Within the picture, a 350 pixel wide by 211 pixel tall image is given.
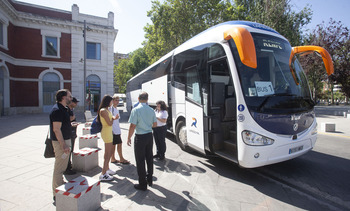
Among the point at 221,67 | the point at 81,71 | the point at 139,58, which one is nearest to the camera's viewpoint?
the point at 221,67

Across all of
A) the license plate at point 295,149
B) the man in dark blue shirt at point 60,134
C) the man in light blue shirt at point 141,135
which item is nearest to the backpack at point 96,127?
the man in dark blue shirt at point 60,134

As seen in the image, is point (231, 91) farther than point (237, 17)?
No

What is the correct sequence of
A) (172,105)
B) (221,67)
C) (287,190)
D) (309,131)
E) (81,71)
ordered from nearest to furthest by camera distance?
1. (287,190)
2. (309,131)
3. (221,67)
4. (172,105)
5. (81,71)

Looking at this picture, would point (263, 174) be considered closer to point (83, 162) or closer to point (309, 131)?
point (309, 131)

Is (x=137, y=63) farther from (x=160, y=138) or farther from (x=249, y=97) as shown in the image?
(x=249, y=97)

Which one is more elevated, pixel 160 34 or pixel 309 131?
pixel 160 34

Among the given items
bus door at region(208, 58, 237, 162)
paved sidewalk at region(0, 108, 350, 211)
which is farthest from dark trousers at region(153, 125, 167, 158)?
bus door at region(208, 58, 237, 162)

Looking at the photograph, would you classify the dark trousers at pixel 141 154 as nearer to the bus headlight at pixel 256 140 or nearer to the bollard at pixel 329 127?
the bus headlight at pixel 256 140

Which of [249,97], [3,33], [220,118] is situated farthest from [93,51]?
[249,97]

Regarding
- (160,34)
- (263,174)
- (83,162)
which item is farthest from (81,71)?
(263,174)

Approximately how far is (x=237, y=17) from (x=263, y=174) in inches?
797

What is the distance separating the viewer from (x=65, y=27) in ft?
69.5

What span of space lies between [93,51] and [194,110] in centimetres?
2160

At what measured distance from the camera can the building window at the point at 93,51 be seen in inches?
886
